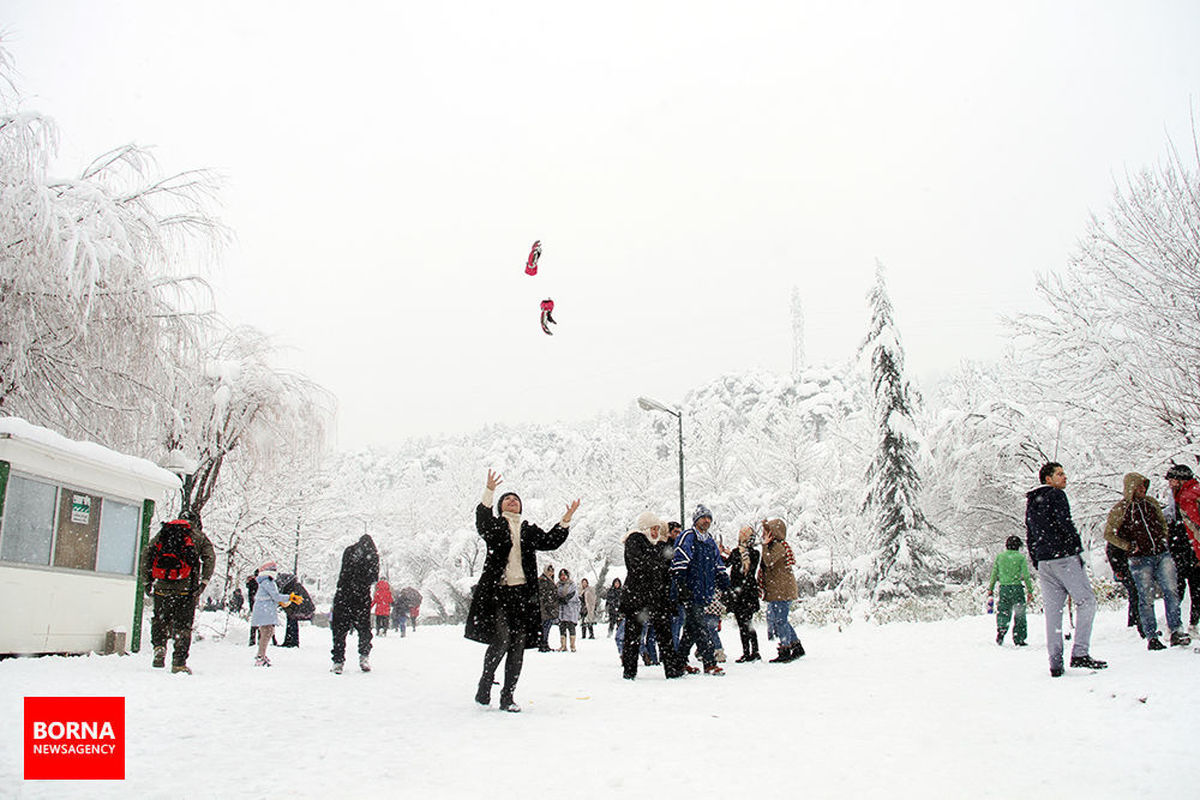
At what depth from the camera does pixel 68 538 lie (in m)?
11.1

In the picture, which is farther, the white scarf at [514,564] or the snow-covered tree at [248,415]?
the snow-covered tree at [248,415]

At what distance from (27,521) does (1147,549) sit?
12.6m

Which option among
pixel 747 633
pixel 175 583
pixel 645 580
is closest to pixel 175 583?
pixel 175 583

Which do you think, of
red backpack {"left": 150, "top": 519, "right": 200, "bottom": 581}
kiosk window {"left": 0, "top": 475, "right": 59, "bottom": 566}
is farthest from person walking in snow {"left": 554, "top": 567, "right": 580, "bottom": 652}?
kiosk window {"left": 0, "top": 475, "right": 59, "bottom": 566}

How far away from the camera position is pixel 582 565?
1912 inches

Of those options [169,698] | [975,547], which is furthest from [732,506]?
[169,698]

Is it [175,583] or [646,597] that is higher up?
[175,583]

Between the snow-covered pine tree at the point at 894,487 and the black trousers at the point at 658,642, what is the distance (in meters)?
19.8

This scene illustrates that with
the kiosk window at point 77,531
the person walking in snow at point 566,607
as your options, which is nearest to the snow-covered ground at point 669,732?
the kiosk window at point 77,531

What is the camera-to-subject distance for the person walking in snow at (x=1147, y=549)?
8.32 meters

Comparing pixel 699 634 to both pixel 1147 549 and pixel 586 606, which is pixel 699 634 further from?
pixel 586 606

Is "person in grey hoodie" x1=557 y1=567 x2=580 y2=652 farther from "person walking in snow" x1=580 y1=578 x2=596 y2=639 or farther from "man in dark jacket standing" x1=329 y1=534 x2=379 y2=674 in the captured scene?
"man in dark jacket standing" x1=329 y1=534 x2=379 y2=674

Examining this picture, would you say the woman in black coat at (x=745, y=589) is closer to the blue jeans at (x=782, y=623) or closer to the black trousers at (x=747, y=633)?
the black trousers at (x=747, y=633)

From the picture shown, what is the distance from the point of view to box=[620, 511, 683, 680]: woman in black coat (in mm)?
9758
